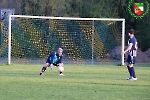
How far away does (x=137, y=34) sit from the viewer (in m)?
42.6

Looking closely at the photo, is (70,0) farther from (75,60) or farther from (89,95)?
(89,95)

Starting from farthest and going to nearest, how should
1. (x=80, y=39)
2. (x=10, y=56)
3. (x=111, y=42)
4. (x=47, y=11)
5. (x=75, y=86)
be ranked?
(x=47, y=11) < (x=111, y=42) < (x=80, y=39) < (x=10, y=56) < (x=75, y=86)

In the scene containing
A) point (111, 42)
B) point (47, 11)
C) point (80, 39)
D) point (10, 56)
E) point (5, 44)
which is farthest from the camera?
point (47, 11)

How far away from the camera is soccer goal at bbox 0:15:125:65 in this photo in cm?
3238

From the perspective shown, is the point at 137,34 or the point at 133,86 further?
the point at 137,34

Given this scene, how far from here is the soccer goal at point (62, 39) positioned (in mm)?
32375

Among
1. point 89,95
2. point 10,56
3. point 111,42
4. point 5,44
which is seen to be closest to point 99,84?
point 89,95

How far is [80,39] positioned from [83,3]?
9.15 meters

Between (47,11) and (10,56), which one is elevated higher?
(47,11)

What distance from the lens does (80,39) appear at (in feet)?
113

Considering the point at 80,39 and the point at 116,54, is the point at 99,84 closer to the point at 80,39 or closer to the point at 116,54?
the point at 80,39

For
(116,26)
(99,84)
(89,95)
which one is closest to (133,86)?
(99,84)

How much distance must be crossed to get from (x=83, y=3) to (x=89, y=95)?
30.3 meters

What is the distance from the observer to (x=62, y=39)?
112 ft
